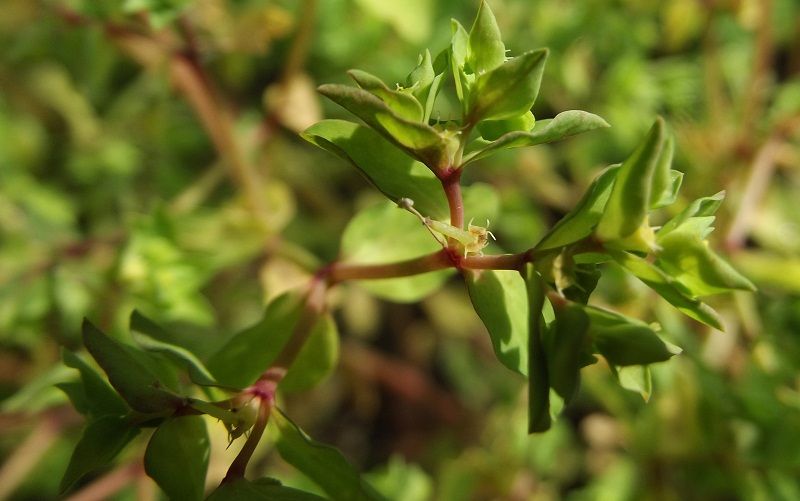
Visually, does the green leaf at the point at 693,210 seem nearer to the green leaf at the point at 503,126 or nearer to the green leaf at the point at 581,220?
the green leaf at the point at 581,220

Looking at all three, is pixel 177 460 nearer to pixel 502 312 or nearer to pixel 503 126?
pixel 502 312

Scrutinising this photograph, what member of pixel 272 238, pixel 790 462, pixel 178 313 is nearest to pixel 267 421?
pixel 178 313

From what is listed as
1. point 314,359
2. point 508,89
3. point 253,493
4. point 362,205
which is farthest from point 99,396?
point 362,205

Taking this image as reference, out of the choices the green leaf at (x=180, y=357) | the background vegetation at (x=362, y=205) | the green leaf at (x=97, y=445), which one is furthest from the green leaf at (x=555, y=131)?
the background vegetation at (x=362, y=205)

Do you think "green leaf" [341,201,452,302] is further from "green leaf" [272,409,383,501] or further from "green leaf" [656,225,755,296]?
"green leaf" [656,225,755,296]

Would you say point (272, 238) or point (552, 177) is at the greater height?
point (272, 238)

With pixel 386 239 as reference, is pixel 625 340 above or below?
above

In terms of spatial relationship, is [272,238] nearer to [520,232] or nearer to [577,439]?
[520,232]
